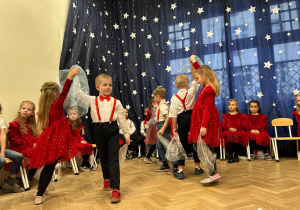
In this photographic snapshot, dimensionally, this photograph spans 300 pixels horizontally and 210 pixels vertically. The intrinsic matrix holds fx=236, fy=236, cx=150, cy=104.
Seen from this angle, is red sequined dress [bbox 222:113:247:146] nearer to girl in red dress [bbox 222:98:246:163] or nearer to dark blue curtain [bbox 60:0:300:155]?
girl in red dress [bbox 222:98:246:163]

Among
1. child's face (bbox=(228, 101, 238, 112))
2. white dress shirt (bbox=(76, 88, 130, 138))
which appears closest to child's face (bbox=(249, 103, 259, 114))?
child's face (bbox=(228, 101, 238, 112))

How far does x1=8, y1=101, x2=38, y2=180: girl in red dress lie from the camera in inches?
133

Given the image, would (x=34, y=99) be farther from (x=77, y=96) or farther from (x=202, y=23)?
(x=202, y=23)

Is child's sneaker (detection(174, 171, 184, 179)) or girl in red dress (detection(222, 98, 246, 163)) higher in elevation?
girl in red dress (detection(222, 98, 246, 163))

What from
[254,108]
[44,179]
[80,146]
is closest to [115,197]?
[44,179]

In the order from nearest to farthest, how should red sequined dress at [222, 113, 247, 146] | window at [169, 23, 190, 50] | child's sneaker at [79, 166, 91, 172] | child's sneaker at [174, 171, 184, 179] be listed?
child's sneaker at [174, 171, 184, 179] < child's sneaker at [79, 166, 91, 172] < red sequined dress at [222, 113, 247, 146] < window at [169, 23, 190, 50]

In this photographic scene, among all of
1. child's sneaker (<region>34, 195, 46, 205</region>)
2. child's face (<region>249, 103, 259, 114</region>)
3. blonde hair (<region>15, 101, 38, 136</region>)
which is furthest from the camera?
child's face (<region>249, 103, 259, 114</region>)

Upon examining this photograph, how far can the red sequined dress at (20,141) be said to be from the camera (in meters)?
3.32

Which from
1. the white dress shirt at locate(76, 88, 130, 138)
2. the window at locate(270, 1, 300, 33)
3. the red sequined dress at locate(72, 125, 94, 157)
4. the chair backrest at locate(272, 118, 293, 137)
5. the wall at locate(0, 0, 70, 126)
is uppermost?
the window at locate(270, 1, 300, 33)

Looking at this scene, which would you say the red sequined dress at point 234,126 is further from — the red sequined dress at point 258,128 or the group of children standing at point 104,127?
the group of children standing at point 104,127

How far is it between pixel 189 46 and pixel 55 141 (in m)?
4.16

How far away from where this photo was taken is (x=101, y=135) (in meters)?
2.58

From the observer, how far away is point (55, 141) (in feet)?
8.21

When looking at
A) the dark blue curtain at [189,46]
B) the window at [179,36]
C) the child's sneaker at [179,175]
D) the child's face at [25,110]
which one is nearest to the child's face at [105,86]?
the child's sneaker at [179,175]
